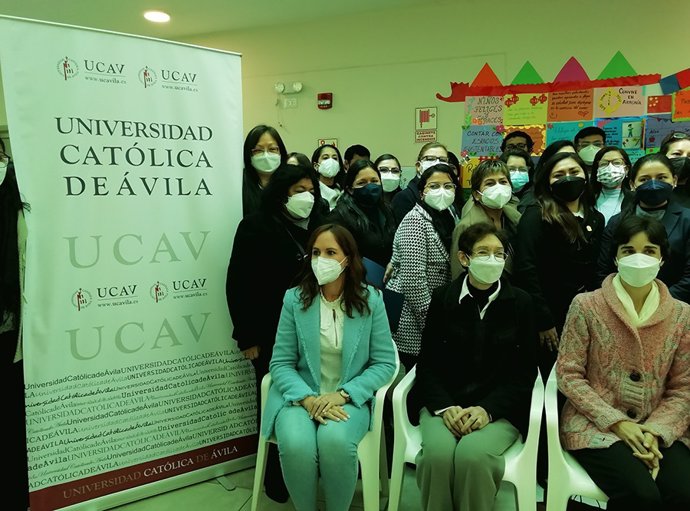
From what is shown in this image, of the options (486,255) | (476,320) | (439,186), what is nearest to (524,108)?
(439,186)

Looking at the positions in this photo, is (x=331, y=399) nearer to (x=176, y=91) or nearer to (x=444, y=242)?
(x=444, y=242)

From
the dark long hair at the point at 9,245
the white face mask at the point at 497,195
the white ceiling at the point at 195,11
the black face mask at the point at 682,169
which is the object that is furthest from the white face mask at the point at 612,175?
the dark long hair at the point at 9,245

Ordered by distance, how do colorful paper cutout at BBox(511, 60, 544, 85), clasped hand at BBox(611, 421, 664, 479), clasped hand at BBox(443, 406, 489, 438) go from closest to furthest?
clasped hand at BBox(611, 421, 664, 479) < clasped hand at BBox(443, 406, 489, 438) < colorful paper cutout at BBox(511, 60, 544, 85)

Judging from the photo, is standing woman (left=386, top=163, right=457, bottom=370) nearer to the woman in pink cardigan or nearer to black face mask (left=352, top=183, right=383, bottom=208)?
black face mask (left=352, top=183, right=383, bottom=208)

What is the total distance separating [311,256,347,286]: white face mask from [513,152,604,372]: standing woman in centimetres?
83

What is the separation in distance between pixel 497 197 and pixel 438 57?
2.35m

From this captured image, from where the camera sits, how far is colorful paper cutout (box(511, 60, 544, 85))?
3.95 meters

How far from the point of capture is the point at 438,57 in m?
4.21

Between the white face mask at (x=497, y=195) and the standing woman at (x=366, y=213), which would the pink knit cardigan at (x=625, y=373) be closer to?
the white face mask at (x=497, y=195)

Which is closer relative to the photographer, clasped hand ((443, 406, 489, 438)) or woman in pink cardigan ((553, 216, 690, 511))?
woman in pink cardigan ((553, 216, 690, 511))

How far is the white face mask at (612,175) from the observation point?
252 cm

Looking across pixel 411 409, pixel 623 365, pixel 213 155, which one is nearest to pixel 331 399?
pixel 411 409

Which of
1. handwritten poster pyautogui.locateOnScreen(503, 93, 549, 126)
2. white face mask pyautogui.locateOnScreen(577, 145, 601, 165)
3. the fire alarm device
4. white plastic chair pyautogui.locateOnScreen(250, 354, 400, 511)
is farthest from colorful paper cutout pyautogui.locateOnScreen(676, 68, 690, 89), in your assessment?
white plastic chair pyautogui.locateOnScreen(250, 354, 400, 511)

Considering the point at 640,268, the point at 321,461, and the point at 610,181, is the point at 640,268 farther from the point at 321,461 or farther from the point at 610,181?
the point at 321,461
